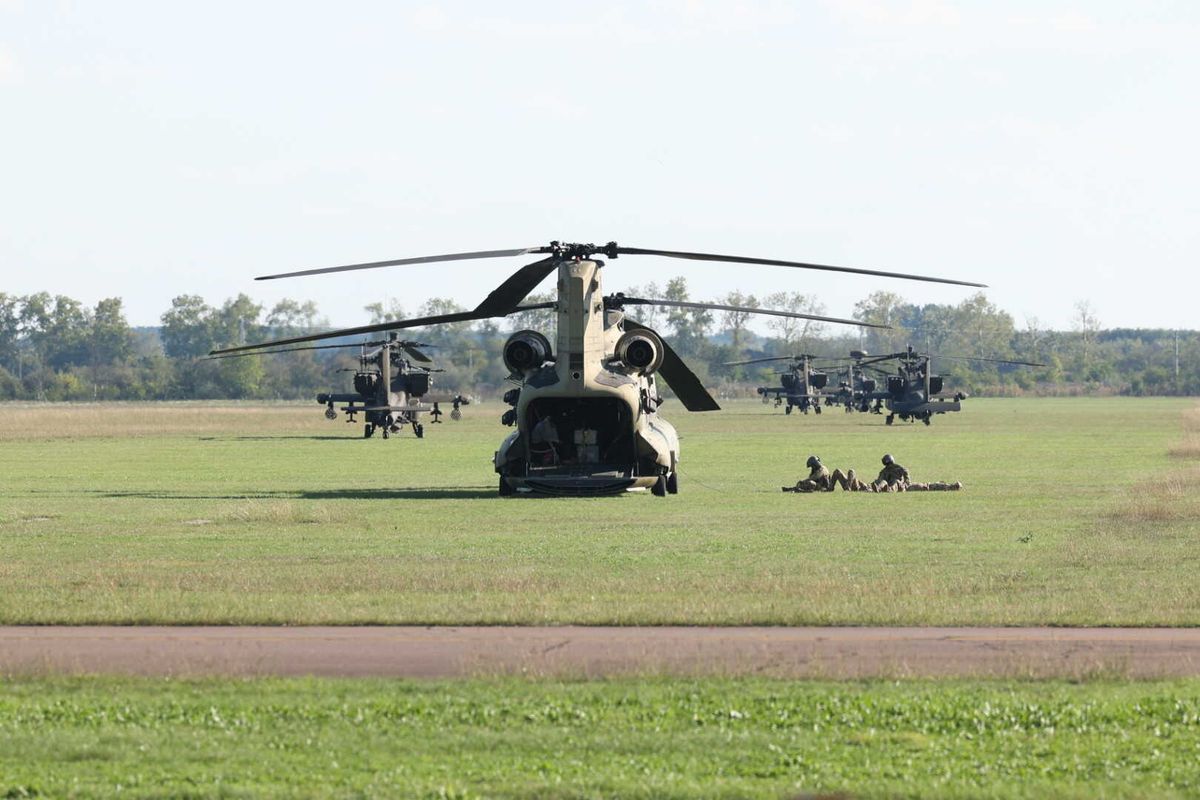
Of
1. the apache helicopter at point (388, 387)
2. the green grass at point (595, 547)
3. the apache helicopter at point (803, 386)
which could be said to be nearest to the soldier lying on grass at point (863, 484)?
the green grass at point (595, 547)

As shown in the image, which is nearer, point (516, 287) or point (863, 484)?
point (516, 287)

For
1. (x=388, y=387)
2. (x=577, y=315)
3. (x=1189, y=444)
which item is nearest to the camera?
(x=577, y=315)

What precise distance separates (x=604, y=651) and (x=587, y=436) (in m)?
18.7

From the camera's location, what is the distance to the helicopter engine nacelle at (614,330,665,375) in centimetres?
3200

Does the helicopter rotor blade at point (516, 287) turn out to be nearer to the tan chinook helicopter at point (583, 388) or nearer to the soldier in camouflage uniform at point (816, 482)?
the tan chinook helicopter at point (583, 388)

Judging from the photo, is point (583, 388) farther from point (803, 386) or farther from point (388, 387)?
point (803, 386)

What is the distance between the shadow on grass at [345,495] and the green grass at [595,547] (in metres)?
0.10

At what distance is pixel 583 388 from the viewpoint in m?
31.3

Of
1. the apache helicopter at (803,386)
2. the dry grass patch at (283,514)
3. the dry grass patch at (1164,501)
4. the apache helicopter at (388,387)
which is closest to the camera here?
the dry grass patch at (1164,501)

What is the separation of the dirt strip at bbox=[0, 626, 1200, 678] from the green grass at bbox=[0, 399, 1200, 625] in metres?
0.56

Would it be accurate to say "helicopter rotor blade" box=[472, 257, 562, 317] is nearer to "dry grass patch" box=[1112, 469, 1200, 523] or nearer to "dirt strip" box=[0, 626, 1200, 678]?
"dry grass patch" box=[1112, 469, 1200, 523]

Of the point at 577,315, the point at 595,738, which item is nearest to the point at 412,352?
the point at 577,315

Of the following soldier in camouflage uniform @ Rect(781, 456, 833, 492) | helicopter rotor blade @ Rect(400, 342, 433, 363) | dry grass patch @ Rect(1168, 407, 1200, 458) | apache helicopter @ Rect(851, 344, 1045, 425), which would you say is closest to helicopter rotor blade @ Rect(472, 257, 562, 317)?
soldier in camouflage uniform @ Rect(781, 456, 833, 492)

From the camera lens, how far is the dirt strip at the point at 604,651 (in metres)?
13.2
